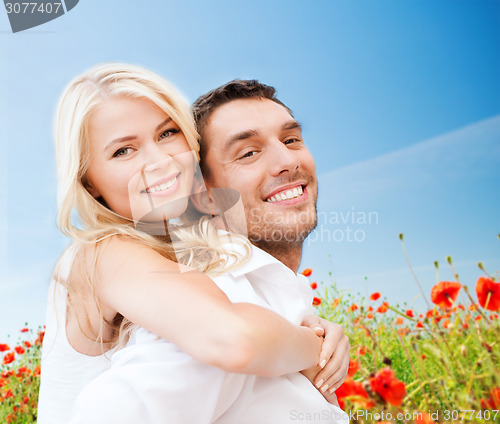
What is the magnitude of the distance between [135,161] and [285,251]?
2.59 ft

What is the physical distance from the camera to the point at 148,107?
5.72ft

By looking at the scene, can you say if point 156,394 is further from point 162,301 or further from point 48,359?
point 48,359

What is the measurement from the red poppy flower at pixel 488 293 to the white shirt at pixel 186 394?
525 mm

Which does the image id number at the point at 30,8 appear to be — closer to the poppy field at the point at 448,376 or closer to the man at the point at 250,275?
the man at the point at 250,275

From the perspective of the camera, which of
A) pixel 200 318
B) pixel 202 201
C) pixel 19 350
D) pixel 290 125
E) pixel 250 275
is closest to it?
pixel 200 318

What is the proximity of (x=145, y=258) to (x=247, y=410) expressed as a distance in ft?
1.55

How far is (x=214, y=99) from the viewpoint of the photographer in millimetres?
2258

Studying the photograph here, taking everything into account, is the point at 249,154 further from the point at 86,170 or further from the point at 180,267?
the point at 180,267

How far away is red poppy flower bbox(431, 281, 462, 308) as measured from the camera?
1.56 metres

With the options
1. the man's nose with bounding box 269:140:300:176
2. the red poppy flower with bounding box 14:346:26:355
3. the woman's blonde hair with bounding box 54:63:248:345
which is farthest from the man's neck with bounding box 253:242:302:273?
the red poppy flower with bounding box 14:346:26:355

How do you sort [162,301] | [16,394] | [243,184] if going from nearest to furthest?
[162,301] → [243,184] → [16,394]

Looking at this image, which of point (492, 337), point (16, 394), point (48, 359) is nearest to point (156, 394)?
point (48, 359)

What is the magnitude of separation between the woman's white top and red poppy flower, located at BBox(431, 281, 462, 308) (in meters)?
1.02
